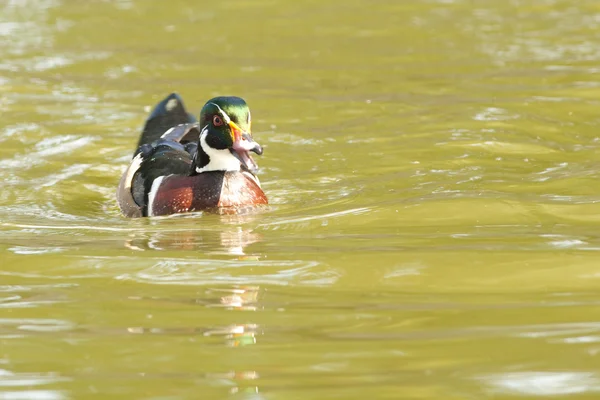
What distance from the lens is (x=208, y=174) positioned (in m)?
8.02

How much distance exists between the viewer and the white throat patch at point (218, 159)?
26.1 ft

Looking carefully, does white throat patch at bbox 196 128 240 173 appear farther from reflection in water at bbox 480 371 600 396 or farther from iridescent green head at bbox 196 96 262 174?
reflection in water at bbox 480 371 600 396

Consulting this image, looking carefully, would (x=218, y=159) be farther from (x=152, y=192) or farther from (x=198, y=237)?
(x=198, y=237)

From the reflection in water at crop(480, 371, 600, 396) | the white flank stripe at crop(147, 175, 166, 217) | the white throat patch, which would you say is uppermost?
the white throat patch

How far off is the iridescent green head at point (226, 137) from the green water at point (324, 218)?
0.41 m

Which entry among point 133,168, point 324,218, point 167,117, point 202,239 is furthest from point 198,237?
point 167,117

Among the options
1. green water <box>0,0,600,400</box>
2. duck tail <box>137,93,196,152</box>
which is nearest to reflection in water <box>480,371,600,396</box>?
green water <box>0,0,600,400</box>

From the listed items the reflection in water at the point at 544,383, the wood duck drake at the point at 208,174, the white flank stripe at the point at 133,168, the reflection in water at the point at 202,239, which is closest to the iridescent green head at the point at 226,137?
the wood duck drake at the point at 208,174

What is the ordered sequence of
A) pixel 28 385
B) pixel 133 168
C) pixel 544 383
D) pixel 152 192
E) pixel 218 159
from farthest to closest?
pixel 133 168
pixel 152 192
pixel 218 159
pixel 28 385
pixel 544 383

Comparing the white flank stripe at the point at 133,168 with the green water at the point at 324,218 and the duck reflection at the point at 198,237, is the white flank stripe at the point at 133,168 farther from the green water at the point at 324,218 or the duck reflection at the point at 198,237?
the duck reflection at the point at 198,237

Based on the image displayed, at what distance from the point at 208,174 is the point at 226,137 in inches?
14.2

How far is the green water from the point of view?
4.41 m

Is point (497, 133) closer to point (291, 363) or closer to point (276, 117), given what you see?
point (276, 117)

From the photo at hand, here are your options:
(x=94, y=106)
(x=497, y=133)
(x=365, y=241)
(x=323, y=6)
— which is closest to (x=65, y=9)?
(x=323, y=6)
